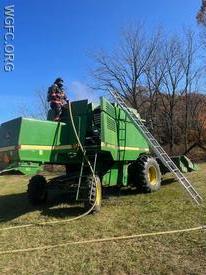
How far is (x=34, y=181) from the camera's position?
11891 mm

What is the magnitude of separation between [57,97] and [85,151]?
180cm

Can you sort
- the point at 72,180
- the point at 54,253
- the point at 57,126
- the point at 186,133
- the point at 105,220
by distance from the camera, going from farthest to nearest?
the point at 186,133 < the point at 72,180 < the point at 57,126 < the point at 105,220 < the point at 54,253

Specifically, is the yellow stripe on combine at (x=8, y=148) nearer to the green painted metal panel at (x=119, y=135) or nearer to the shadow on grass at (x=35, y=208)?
the shadow on grass at (x=35, y=208)

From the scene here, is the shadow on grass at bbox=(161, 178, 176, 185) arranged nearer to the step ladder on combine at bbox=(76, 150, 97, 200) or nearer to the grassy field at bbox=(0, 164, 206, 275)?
the grassy field at bbox=(0, 164, 206, 275)

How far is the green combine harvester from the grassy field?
21.1 inches

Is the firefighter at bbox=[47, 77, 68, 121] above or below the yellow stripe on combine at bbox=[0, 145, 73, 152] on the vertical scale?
above

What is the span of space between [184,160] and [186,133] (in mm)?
14717

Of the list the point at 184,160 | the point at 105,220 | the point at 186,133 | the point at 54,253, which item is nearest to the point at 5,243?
the point at 54,253

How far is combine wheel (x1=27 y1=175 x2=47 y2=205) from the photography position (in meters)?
11.8

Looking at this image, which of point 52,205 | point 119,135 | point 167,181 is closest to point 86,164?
point 119,135

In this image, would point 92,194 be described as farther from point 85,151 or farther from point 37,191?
point 37,191

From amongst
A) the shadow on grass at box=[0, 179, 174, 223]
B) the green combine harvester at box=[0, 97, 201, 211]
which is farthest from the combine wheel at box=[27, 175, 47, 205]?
the shadow on grass at box=[0, 179, 174, 223]

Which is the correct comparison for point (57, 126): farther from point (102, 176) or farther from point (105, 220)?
point (105, 220)

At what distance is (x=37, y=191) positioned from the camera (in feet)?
38.8
